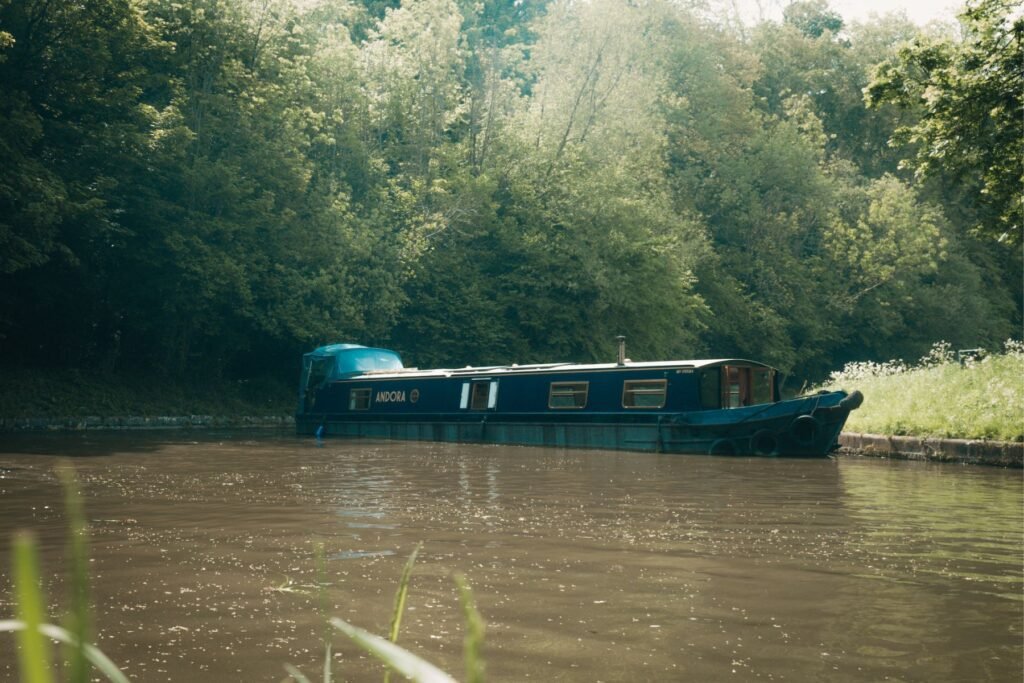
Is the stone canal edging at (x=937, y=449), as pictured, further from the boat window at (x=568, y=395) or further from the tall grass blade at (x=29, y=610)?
the tall grass blade at (x=29, y=610)

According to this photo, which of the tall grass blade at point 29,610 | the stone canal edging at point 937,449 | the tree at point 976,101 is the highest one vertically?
the tree at point 976,101

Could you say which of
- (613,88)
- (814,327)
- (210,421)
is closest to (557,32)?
(613,88)

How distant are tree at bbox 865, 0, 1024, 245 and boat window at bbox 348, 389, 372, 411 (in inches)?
542

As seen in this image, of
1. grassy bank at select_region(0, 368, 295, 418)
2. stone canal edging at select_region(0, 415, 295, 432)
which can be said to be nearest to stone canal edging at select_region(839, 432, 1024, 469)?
stone canal edging at select_region(0, 415, 295, 432)

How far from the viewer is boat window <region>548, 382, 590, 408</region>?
22828 mm

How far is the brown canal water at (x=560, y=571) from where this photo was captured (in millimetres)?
4711

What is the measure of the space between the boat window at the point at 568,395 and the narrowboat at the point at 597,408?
0.08 feet

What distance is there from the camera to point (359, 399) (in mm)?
27781

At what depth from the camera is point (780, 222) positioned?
4838 centimetres

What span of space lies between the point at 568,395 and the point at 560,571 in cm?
1639

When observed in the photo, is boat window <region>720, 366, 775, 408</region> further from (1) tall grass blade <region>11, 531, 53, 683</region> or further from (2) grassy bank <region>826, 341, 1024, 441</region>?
(1) tall grass blade <region>11, 531, 53, 683</region>

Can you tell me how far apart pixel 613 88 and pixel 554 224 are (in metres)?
8.33

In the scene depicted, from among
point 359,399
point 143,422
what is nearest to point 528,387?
point 359,399

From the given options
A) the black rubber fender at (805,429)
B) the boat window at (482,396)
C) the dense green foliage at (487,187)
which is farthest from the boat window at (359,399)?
A: the black rubber fender at (805,429)
